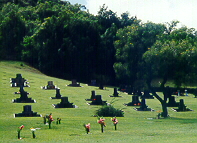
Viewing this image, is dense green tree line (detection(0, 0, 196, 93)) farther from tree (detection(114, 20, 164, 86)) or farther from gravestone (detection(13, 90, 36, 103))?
gravestone (detection(13, 90, 36, 103))

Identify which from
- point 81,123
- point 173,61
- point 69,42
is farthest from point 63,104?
point 69,42

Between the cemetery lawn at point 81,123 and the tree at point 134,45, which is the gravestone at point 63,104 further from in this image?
the tree at point 134,45

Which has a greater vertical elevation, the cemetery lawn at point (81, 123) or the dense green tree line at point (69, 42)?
the dense green tree line at point (69, 42)

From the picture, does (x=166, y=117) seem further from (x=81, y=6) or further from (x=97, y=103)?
(x=81, y=6)

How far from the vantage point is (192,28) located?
282 ft

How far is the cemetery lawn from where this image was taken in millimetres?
17594

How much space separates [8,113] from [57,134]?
1294 cm

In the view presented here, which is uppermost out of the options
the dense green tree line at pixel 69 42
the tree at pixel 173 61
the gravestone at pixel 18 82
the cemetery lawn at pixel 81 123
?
the dense green tree line at pixel 69 42

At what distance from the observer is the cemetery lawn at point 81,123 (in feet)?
57.7

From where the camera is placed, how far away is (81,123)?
24766 millimetres

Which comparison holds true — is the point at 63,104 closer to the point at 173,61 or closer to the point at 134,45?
the point at 134,45

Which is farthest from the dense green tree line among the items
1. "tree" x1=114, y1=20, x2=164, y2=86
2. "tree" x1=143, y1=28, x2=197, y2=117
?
"tree" x1=143, y1=28, x2=197, y2=117

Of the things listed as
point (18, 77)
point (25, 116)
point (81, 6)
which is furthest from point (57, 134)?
Answer: point (81, 6)

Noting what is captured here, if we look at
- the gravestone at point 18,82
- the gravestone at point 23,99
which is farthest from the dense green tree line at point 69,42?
the gravestone at point 23,99
